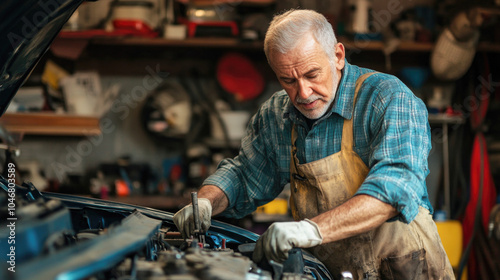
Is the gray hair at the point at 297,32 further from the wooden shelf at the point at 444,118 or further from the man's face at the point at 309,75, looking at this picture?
the wooden shelf at the point at 444,118

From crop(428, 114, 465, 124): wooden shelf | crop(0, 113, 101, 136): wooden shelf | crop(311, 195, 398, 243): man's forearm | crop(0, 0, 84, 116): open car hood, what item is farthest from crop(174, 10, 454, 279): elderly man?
crop(428, 114, 465, 124): wooden shelf

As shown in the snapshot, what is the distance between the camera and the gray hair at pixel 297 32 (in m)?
1.54

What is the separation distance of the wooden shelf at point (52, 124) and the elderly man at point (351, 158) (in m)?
1.89

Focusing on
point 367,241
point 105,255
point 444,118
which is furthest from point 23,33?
point 444,118

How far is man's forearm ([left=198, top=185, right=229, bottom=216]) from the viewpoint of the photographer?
1747 millimetres

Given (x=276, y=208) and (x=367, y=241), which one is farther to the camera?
(x=276, y=208)

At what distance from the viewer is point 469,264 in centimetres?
356

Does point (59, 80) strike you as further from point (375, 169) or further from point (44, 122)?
point (375, 169)

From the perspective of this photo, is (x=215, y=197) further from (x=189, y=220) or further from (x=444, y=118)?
(x=444, y=118)

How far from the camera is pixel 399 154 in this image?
1.38 metres

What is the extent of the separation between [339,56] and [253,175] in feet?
1.69

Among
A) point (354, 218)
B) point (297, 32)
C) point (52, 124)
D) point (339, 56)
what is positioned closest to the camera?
point (354, 218)

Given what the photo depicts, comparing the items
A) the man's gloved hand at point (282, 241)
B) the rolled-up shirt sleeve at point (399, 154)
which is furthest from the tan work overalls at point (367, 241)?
the man's gloved hand at point (282, 241)

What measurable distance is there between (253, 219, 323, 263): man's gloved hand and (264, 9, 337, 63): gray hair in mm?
557
